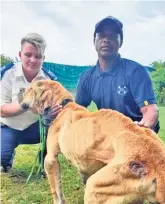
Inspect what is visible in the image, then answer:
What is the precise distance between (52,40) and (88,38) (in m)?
0.37

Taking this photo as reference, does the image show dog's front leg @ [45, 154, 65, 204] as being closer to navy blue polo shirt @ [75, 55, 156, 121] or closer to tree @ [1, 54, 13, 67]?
navy blue polo shirt @ [75, 55, 156, 121]

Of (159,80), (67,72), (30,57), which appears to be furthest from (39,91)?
(159,80)

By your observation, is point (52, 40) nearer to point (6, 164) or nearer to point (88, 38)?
point (88, 38)

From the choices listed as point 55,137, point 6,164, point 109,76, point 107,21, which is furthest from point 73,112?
point 6,164

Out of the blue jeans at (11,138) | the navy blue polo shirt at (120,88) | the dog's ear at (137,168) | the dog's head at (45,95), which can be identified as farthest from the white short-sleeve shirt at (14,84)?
the dog's ear at (137,168)

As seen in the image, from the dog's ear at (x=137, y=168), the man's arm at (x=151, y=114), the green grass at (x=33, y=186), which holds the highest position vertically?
the man's arm at (x=151, y=114)

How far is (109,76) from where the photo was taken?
3.36m

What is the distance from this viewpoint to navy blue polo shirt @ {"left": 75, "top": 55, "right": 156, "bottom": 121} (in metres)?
3.19

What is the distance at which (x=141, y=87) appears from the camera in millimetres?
3172

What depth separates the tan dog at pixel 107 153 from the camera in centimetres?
193

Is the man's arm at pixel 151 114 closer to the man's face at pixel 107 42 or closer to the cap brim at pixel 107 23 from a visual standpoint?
the man's face at pixel 107 42

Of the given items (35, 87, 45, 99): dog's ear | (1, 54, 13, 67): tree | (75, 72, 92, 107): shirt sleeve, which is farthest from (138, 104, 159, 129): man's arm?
(1, 54, 13, 67): tree

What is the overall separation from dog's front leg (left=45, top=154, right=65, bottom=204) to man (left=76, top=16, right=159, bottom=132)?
83 cm

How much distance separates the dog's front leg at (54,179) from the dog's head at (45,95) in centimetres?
47
